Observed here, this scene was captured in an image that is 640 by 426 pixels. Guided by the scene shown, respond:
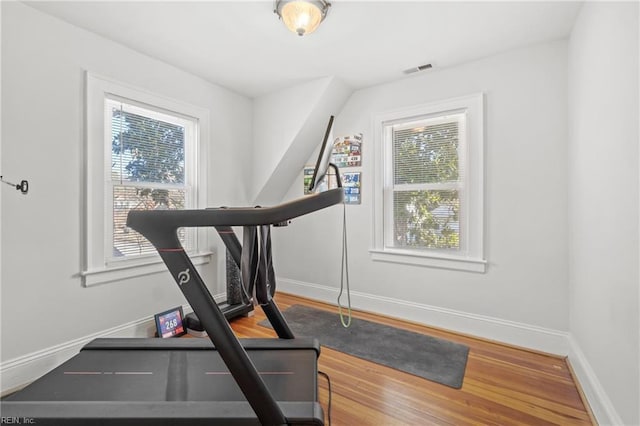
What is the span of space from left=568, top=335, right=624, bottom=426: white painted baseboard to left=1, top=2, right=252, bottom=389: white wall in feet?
9.99

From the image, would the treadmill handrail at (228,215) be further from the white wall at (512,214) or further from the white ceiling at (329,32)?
the white wall at (512,214)

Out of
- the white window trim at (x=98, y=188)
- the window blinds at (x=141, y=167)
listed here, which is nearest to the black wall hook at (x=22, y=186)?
the white window trim at (x=98, y=188)

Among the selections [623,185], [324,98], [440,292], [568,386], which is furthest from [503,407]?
[324,98]

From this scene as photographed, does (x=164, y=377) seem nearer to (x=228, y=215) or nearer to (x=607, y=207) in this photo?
(x=228, y=215)

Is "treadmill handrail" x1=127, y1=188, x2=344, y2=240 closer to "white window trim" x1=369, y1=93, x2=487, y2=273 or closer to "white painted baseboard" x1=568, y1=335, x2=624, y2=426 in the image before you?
"white painted baseboard" x1=568, y1=335, x2=624, y2=426

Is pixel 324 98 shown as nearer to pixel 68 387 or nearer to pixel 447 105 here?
pixel 447 105

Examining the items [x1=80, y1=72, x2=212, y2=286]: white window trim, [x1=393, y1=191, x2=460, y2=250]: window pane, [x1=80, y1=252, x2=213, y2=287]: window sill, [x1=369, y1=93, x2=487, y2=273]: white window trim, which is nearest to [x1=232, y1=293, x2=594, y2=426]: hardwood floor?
[x1=369, y1=93, x2=487, y2=273]: white window trim

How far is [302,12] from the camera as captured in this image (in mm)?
1750

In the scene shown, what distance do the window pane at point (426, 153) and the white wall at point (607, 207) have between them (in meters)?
0.84

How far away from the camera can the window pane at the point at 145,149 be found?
2281 mm

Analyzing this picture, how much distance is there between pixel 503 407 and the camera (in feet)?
5.12

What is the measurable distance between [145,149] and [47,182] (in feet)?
2.45

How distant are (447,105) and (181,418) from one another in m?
2.83

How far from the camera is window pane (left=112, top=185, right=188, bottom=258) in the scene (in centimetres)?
228
